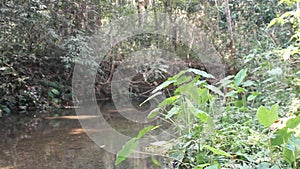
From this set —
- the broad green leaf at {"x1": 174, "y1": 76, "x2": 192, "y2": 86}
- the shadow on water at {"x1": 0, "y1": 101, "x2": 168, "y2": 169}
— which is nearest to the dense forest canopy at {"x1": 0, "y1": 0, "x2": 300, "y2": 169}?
the shadow on water at {"x1": 0, "y1": 101, "x2": 168, "y2": 169}

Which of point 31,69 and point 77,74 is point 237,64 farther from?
point 31,69

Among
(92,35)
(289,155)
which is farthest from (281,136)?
(92,35)

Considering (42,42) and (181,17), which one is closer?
(42,42)

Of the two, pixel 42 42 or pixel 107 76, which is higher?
pixel 42 42

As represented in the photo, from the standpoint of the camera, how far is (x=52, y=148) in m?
3.86

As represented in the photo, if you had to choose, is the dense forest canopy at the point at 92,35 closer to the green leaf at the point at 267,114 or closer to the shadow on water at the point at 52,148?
the shadow on water at the point at 52,148

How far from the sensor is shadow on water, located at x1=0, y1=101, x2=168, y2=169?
3.18m

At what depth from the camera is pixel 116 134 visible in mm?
4398

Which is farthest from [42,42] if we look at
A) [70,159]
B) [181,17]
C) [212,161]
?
[212,161]

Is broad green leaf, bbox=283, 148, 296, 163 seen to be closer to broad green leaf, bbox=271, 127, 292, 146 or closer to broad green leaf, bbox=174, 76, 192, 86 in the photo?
broad green leaf, bbox=271, 127, 292, 146

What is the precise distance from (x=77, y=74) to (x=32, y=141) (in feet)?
11.3

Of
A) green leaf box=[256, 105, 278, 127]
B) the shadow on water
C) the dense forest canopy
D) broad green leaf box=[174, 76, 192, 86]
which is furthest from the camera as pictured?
the dense forest canopy

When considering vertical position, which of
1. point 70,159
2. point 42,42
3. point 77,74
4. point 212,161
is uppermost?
point 42,42

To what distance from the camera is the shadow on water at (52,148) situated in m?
3.18
